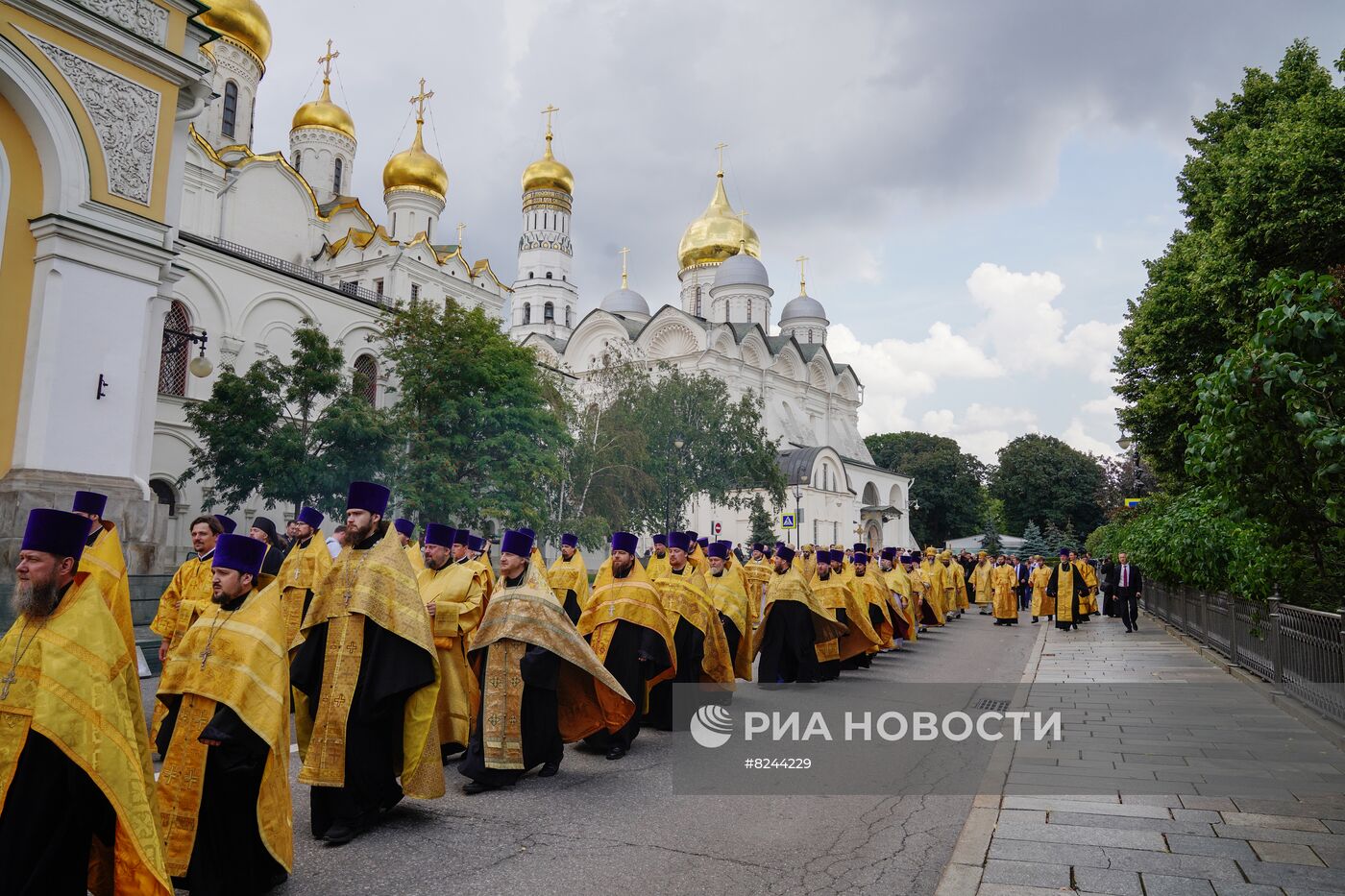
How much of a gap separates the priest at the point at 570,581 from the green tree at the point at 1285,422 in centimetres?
535

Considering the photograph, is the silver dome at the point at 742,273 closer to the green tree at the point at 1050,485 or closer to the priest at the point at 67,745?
the green tree at the point at 1050,485

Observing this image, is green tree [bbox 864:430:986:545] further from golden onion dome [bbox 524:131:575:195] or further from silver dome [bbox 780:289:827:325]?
golden onion dome [bbox 524:131:575:195]

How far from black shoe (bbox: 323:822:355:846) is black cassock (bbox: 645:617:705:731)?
355cm

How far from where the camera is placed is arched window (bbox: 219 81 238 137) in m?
33.6

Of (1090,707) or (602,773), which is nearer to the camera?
(602,773)

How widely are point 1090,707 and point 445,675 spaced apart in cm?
628

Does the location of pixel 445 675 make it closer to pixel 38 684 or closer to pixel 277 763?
pixel 277 763

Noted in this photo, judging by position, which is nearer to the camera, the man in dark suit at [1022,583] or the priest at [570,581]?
the priest at [570,581]

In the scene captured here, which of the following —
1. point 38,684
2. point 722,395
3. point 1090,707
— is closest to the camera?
point 38,684

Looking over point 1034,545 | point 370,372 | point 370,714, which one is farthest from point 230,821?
point 1034,545

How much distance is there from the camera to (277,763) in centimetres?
389

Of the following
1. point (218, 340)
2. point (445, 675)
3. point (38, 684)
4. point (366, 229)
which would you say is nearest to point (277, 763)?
point (38, 684)

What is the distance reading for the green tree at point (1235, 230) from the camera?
14.2 metres

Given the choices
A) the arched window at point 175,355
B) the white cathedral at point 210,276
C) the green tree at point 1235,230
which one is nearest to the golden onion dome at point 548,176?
the white cathedral at point 210,276
